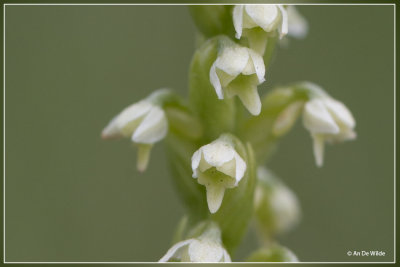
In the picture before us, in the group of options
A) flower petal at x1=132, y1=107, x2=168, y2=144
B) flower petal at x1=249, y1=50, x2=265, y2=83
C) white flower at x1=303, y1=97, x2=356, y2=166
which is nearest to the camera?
flower petal at x1=249, y1=50, x2=265, y2=83

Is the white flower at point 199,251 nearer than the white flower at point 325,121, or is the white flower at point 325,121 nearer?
the white flower at point 199,251

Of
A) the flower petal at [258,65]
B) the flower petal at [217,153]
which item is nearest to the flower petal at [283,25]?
the flower petal at [258,65]

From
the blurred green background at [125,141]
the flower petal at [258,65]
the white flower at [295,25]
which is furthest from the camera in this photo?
the blurred green background at [125,141]

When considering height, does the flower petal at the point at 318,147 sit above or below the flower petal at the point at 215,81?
below

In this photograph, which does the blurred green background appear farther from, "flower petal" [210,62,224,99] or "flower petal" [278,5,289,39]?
"flower petal" [278,5,289,39]

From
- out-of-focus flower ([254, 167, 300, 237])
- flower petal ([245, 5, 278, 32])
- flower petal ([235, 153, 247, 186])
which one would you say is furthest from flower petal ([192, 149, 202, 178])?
out-of-focus flower ([254, 167, 300, 237])

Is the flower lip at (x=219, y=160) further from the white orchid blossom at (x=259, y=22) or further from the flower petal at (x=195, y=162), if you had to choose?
the white orchid blossom at (x=259, y=22)

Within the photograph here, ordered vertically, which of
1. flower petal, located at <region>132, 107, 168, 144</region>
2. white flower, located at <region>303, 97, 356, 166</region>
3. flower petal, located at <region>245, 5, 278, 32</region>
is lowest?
white flower, located at <region>303, 97, 356, 166</region>

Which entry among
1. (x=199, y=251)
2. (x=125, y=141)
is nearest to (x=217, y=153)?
(x=199, y=251)
